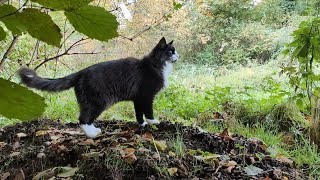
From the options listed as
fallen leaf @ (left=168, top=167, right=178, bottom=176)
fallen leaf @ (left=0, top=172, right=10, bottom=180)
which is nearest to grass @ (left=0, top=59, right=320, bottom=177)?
fallen leaf @ (left=168, top=167, right=178, bottom=176)

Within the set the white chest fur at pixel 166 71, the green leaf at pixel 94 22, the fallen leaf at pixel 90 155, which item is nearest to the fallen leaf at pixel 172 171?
the fallen leaf at pixel 90 155

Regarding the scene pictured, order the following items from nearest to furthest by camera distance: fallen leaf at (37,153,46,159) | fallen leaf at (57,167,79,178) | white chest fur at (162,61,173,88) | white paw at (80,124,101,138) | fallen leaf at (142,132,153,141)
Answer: fallen leaf at (57,167,79,178)
fallen leaf at (37,153,46,159)
fallen leaf at (142,132,153,141)
white paw at (80,124,101,138)
white chest fur at (162,61,173,88)

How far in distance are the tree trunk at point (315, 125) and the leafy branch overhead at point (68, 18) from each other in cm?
201

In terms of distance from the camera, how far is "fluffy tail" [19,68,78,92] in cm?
182

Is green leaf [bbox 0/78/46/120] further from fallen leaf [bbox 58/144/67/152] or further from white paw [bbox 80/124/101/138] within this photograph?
white paw [bbox 80/124/101/138]

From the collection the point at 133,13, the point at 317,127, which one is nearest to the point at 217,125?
the point at 317,127

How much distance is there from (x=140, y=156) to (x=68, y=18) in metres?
1.24

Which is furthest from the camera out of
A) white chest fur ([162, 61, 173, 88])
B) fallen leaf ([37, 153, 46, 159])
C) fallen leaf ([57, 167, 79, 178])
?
white chest fur ([162, 61, 173, 88])

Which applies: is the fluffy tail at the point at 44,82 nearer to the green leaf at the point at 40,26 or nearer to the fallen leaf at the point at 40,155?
the fallen leaf at the point at 40,155

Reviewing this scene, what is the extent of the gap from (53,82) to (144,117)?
0.64 meters

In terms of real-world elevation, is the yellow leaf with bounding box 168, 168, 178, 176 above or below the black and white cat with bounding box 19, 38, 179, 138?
below

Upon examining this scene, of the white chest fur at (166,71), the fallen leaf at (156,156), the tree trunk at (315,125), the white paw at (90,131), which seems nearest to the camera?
the fallen leaf at (156,156)

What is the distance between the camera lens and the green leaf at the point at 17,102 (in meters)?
0.27

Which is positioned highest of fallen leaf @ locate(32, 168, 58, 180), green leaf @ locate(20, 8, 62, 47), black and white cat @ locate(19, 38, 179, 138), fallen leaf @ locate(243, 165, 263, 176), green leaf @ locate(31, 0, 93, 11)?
green leaf @ locate(31, 0, 93, 11)
